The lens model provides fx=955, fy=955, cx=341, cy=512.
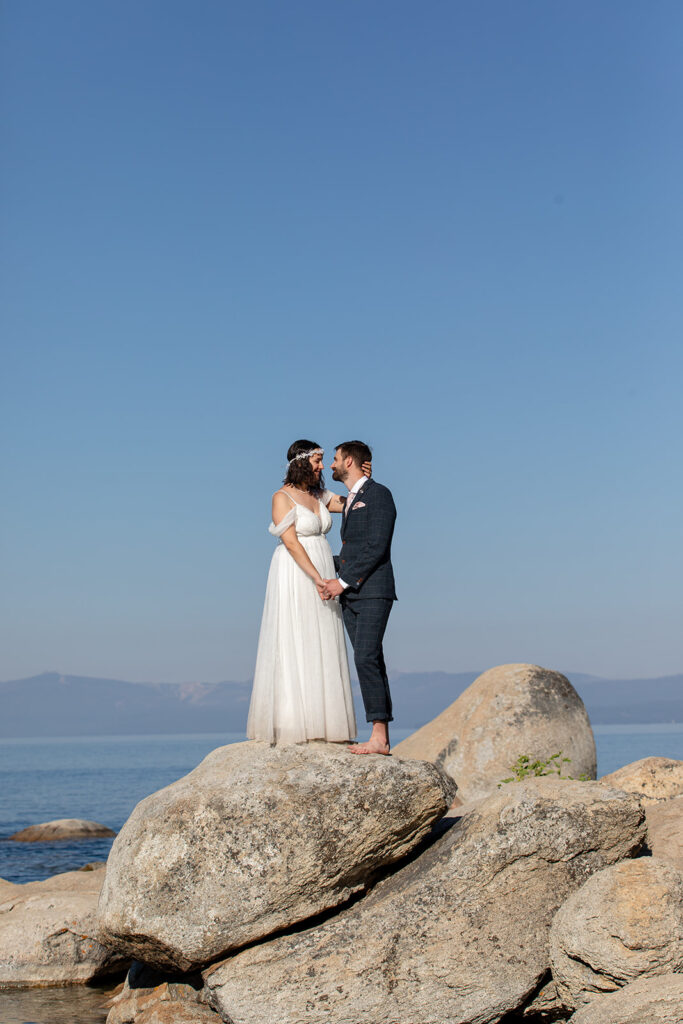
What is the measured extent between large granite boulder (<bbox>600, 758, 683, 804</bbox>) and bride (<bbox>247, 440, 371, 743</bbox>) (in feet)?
25.3

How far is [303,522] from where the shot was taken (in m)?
11.1

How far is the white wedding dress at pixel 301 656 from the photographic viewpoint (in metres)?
10.9

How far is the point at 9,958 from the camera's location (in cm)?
1329

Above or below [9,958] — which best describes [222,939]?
above

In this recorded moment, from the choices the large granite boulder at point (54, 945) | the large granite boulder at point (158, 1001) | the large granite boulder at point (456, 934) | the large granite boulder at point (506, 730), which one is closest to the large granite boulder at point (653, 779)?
the large granite boulder at point (506, 730)

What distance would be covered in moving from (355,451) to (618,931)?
5733mm

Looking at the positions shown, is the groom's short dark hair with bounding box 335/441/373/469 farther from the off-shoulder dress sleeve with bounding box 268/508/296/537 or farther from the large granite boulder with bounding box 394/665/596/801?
the large granite boulder with bounding box 394/665/596/801

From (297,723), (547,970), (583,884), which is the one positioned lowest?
(547,970)

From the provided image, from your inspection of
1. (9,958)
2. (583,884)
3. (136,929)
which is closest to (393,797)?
(583,884)

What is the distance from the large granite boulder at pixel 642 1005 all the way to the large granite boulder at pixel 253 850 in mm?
2696

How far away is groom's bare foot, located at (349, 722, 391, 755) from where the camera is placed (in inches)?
419

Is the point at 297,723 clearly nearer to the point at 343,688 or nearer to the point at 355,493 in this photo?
the point at 343,688

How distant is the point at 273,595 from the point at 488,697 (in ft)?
27.9

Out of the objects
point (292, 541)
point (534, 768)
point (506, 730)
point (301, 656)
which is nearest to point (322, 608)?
point (301, 656)
